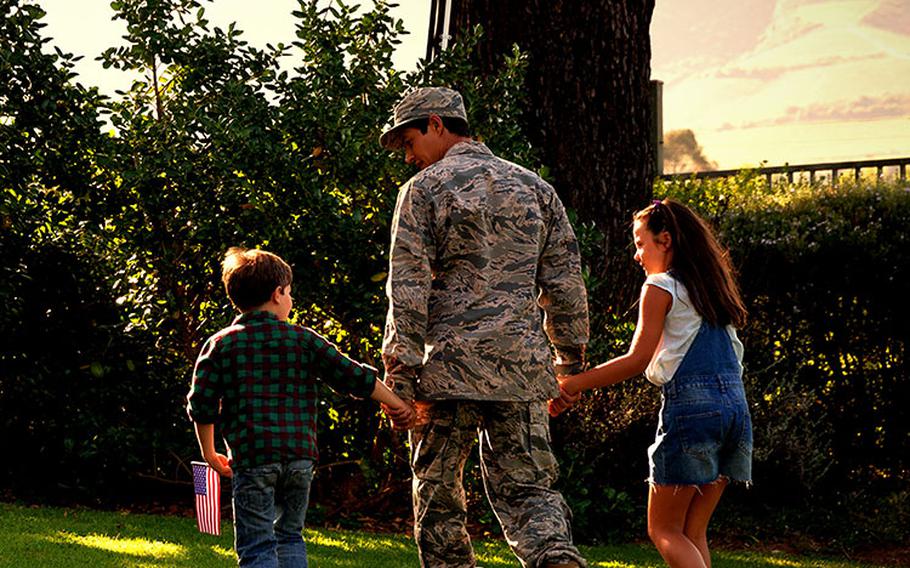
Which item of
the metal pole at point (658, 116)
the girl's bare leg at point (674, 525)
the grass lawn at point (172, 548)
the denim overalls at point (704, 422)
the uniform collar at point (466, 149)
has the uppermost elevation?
the metal pole at point (658, 116)

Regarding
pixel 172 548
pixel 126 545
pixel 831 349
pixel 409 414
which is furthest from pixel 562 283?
pixel 831 349

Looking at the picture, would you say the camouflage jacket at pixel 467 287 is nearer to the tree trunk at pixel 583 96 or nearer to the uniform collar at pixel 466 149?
the uniform collar at pixel 466 149

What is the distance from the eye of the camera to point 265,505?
457 cm

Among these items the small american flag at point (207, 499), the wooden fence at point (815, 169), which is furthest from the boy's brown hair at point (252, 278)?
the wooden fence at point (815, 169)

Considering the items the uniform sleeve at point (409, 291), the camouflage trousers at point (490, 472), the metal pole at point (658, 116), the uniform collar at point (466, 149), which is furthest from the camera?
the metal pole at point (658, 116)

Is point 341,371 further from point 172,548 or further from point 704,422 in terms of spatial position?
point 172,548

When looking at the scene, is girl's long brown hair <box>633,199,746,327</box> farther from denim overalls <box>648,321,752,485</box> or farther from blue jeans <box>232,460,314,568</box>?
blue jeans <box>232,460,314,568</box>

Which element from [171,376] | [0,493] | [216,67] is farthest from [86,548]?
[216,67]

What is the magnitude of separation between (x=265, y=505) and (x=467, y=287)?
3.49 ft

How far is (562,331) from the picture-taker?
4902mm

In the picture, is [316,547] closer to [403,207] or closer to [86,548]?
[86,548]

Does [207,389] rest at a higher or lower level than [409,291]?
lower

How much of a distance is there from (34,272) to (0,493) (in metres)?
1.58

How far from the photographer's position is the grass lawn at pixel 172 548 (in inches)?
254
